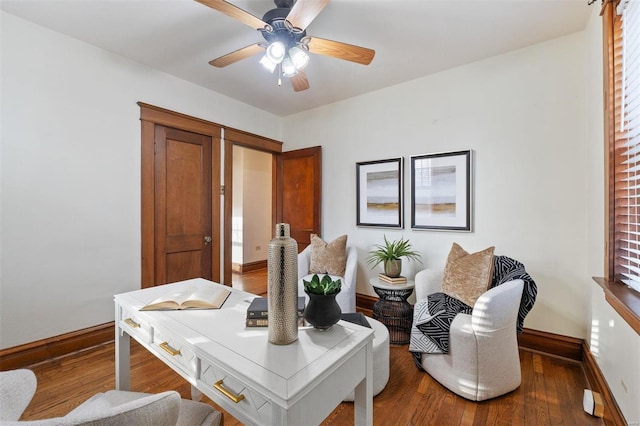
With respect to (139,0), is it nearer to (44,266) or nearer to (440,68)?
(44,266)

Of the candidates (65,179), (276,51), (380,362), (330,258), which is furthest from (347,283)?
(65,179)

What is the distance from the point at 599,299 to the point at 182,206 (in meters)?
3.63

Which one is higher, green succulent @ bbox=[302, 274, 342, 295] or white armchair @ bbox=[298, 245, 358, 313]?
green succulent @ bbox=[302, 274, 342, 295]

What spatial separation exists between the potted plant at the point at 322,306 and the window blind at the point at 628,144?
1.61 meters

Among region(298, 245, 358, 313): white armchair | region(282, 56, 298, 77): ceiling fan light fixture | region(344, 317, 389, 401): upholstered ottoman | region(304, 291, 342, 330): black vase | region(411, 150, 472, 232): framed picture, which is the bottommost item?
region(344, 317, 389, 401): upholstered ottoman

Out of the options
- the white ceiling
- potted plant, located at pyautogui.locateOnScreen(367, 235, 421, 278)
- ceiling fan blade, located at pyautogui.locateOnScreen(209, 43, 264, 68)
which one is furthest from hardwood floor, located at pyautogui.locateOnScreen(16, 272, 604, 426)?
the white ceiling

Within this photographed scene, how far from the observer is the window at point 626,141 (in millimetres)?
1435

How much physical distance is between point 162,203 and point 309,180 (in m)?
1.82

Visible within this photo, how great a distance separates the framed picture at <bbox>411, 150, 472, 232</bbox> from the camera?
269 cm

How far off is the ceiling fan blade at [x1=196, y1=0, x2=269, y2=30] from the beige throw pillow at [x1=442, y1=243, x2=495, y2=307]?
2249mm

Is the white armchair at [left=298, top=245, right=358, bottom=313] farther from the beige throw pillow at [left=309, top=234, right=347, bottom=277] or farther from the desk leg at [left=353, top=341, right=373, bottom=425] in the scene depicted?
the desk leg at [left=353, top=341, right=373, bottom=425]

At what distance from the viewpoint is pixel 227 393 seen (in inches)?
33.0

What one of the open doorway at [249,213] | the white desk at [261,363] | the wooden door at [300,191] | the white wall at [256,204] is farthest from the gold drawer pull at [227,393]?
the white wall at [256,204]

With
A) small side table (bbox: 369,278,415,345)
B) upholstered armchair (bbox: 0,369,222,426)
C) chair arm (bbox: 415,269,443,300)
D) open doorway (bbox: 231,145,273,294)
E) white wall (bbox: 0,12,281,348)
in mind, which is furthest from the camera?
open doorway (bbox: 231,145,273,294)
